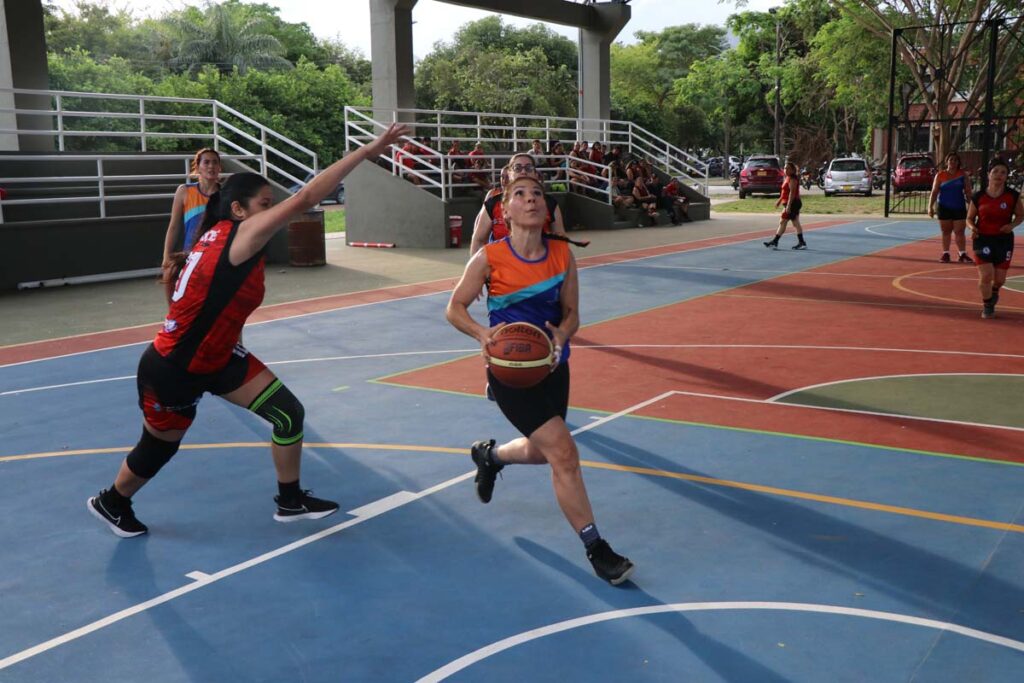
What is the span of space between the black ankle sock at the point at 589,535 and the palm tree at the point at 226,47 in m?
62.0

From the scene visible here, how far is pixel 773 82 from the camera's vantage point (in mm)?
60094

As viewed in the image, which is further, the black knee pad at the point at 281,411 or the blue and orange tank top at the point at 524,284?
the black knee pad at the point at 281,411

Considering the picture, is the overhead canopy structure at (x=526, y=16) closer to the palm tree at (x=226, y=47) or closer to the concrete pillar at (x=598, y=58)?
the concrete pillar at (x=598, y=58)

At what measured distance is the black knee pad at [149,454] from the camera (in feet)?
17.9

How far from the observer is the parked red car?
39.4m

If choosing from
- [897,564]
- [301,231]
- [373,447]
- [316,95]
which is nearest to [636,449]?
[373,447]

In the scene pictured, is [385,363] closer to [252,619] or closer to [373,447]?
[373,447]

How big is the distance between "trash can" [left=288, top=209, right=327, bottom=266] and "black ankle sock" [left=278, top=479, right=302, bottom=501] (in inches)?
538

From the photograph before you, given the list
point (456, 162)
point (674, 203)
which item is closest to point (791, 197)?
point (674, 203)

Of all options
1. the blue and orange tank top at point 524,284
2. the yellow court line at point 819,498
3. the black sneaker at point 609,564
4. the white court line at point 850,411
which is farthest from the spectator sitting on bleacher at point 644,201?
the black sneaker at point 609,564

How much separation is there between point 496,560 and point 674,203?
25603 millimetres

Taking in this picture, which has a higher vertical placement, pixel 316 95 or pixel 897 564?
pixel 316 95

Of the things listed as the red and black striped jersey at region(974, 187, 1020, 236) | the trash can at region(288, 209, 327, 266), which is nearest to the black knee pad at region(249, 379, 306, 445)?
the red and black striped jersey at region(974, 187, 1020, 236)

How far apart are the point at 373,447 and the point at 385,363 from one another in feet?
9.93
